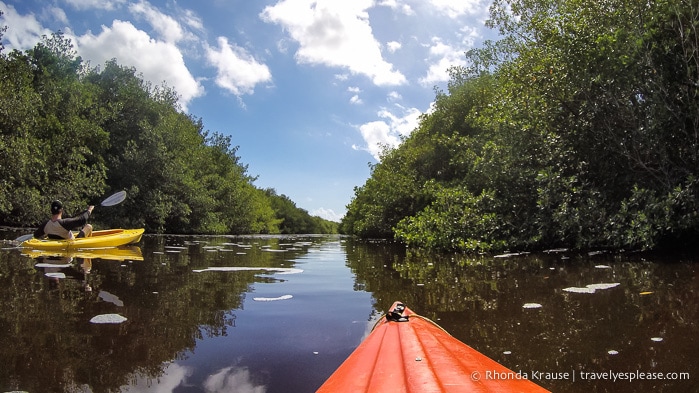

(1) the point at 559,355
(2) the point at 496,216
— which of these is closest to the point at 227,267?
(1) the point at 559,355

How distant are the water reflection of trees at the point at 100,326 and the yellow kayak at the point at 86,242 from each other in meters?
4.42

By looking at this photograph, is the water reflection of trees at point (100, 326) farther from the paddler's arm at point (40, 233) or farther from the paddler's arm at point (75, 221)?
the paddler's arm at point (40, 233)

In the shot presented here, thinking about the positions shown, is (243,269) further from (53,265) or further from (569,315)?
(569,315)

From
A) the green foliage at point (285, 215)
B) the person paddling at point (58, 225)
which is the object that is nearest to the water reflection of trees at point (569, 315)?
the person paddling at point (58, 225)

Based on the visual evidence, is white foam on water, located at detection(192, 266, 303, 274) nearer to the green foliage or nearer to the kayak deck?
the kayak deck

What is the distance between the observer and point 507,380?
75.2 inches

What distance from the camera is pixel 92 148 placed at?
100.0 feet

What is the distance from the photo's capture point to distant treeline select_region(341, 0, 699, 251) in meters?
8.79

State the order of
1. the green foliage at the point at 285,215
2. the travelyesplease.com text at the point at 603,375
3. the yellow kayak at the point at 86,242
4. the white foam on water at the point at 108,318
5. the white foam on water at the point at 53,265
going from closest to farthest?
the travelyesplease.com text at the point at 603,375 < the white foam on water at the point at 108,318 < the white foam on water at the point at 53,265 < the yellow kayak at the point at 86,242 < the green foliage at the point at 285,215

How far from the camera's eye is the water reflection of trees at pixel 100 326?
8.24 feet

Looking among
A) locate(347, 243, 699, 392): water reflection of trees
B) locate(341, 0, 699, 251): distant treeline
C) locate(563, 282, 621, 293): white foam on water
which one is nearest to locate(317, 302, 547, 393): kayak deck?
locate(347, 243, 699, 392): water reflection of trees

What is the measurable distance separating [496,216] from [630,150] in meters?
3.97

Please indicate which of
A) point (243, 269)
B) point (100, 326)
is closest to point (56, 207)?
point (243, 269)

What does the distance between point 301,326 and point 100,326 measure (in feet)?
5.90
